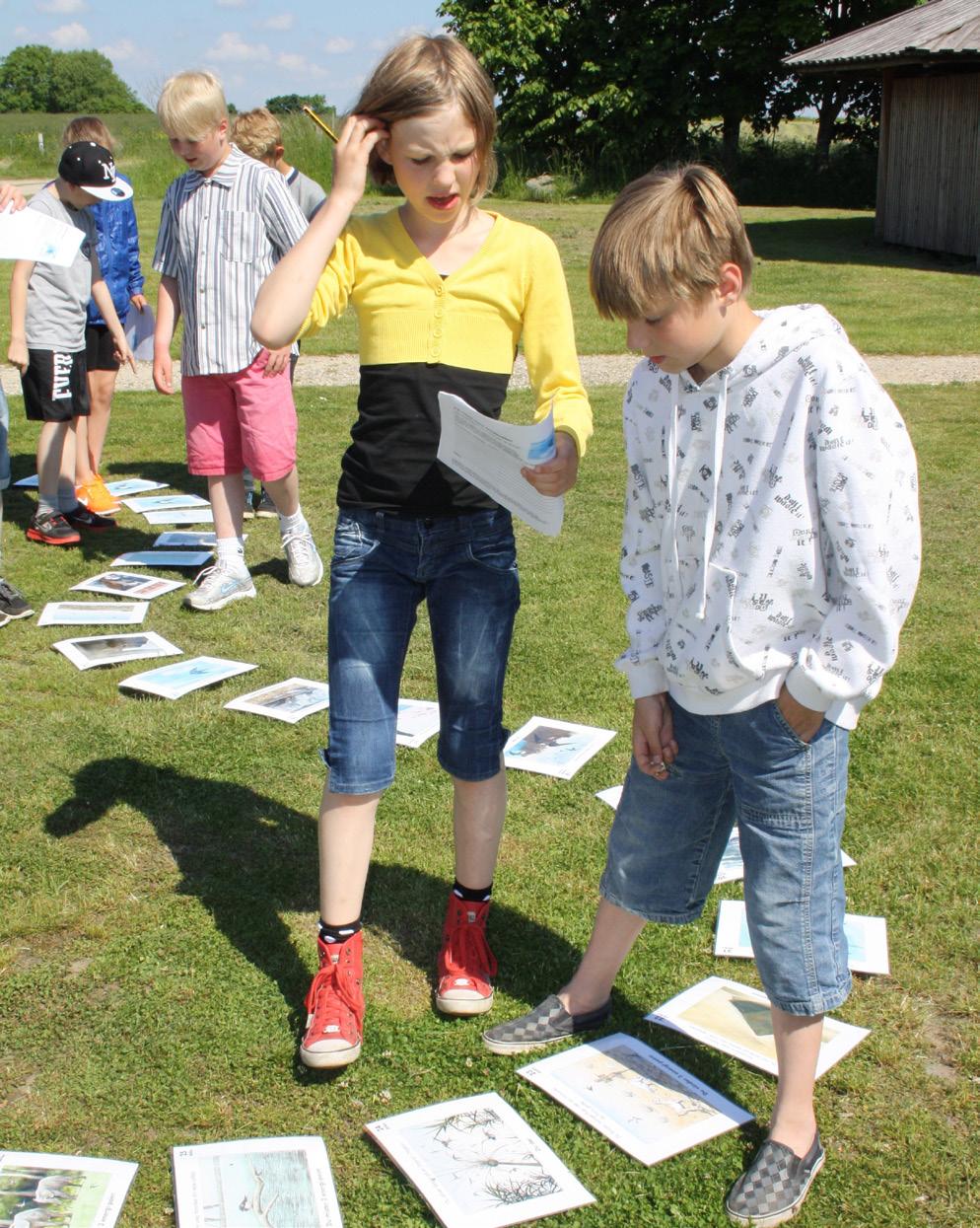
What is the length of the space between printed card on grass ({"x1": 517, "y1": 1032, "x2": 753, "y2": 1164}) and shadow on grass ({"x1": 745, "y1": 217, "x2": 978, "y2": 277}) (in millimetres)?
16796

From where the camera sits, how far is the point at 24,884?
3.32 m

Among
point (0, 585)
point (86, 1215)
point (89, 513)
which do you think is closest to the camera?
point (86, 1215)

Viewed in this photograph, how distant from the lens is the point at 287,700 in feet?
14.6

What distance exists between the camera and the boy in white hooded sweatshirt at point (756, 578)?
78.9 inches

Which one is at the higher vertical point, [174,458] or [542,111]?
[542,111]

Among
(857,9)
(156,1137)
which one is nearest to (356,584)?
(156,1137)

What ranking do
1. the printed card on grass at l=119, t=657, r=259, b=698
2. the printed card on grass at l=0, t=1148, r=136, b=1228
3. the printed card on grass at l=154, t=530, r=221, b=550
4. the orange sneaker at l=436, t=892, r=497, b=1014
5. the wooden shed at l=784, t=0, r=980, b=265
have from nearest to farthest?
1. the printed card on grass at l=0, t=1148, r=136, b=1228
2. the orange sneaker at l=436, t=892, r=497, b=1014
3. the printed card on grass at l=119, t=657, r=259, b=698
4. the printed card on grass at l=154, t=530, r=221, b=550
5. the wooden shed at l=784, t=0, r=980, b=265

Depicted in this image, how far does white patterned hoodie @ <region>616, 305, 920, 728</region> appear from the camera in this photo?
199cm

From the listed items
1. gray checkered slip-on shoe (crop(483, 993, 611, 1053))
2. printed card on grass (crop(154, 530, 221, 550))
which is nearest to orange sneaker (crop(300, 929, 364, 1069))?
gray checkered slip-on shoe (crop(483, 993, 611, 1053))

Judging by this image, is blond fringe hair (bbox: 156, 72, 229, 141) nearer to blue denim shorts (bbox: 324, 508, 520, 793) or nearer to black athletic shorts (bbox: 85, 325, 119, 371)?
black athletic shorts (bbox: 85, 325, 119, 371)

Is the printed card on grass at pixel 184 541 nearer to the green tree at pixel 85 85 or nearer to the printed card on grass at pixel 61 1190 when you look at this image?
the printed card on grass at pixel 61 1190

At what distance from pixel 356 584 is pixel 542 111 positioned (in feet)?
111

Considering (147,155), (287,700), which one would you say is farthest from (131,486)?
(147,155)

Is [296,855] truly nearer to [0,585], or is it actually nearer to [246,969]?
[246,969]
